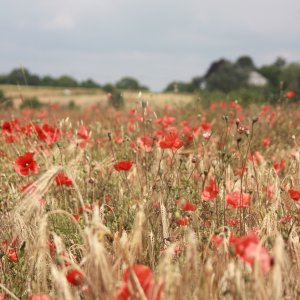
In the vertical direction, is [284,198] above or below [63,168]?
below

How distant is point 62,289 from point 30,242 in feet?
3.05

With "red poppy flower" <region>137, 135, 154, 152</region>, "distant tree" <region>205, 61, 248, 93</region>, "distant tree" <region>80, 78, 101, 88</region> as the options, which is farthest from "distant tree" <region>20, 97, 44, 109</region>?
"distant tree" <region>80, 78, 101, 88</region>

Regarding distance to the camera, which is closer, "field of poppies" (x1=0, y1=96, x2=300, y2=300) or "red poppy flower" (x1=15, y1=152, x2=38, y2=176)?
"field of poppies" (x1=0, y1=96, x2=300, y2=300)

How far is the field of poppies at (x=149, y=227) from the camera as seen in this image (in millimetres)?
1362

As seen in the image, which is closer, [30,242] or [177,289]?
[177,289]

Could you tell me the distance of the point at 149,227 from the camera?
2.48 metres

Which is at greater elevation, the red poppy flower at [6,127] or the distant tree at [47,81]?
the red poppy flower at [6,127]

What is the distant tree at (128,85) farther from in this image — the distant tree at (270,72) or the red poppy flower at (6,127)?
the distant tree at (270,72)

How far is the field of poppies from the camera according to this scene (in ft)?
4.47

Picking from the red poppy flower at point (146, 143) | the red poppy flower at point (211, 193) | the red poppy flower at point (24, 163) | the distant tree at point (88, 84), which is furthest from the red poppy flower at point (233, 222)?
the distant tree at point (88, 84)

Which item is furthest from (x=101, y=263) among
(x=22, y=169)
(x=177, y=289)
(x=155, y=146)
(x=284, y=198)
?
(x=155, y=146)

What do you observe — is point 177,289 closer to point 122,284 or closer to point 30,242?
point 122,284

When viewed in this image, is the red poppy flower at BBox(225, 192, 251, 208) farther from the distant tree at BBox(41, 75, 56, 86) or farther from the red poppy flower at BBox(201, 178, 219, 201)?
the distant tree at BBox(41, 75, 56, 86)

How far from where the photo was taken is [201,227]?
2619 millimetres
